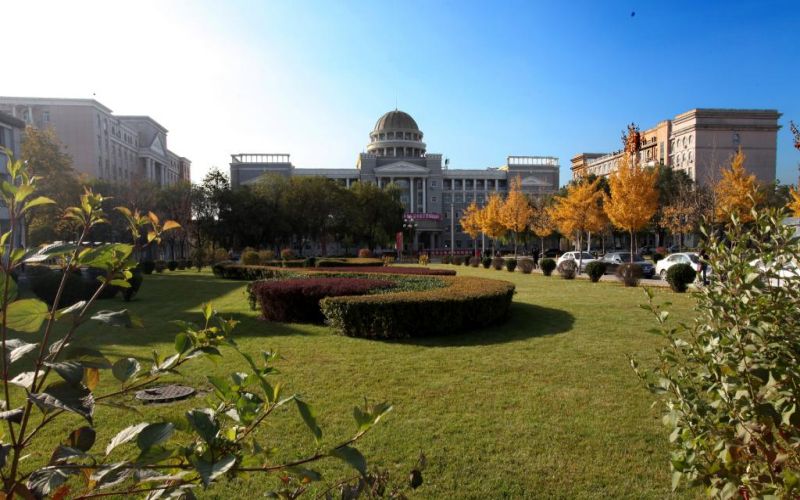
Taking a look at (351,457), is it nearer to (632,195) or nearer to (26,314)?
(26,314)

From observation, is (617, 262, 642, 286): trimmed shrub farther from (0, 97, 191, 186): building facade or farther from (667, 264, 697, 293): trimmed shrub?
(0, 97, 191, 186): building facade

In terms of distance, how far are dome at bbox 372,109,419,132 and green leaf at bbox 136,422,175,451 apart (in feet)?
262

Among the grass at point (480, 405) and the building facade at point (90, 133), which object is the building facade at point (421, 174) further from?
the grass at point (480, 405)

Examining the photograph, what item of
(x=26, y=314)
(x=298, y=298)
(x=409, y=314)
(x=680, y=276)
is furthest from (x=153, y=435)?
(x=680, y=276)

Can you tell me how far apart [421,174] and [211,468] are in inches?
3037

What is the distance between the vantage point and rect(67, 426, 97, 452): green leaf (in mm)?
1271

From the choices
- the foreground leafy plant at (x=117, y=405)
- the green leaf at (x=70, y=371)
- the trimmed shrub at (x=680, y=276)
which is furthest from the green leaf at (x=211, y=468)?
the trimmed shrub at (x=680, y=276)

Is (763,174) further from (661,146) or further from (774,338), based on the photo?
(774,338)

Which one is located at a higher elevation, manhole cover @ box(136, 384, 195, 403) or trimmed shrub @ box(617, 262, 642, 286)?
trimmed shrub @ box(617, 262, 642, 286)

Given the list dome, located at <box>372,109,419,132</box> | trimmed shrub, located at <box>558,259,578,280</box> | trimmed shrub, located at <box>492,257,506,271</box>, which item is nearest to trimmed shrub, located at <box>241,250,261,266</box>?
trimmed shrub, located at <box>492,257,506,271</box>

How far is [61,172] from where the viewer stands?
86.8 ft

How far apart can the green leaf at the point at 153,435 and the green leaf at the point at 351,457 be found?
0.36 metres

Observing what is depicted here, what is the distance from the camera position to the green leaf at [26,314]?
126cm

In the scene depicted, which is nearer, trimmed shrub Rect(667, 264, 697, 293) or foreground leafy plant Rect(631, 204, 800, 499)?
foreground leafy plant Rect(631, 204, 800, 499)
